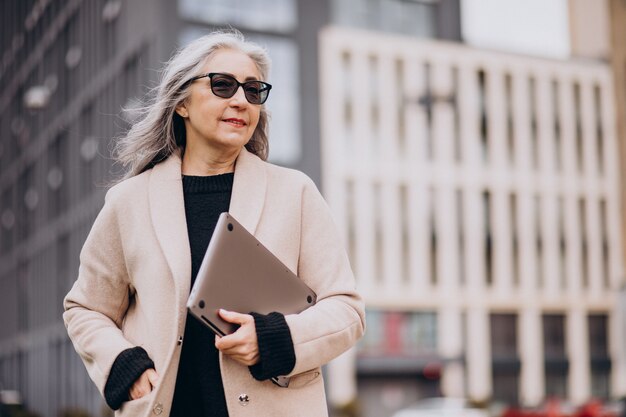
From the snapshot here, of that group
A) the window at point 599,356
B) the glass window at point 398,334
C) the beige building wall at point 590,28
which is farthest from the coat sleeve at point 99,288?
the beige building wall at point 590,28

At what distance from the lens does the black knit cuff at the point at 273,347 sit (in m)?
2.65

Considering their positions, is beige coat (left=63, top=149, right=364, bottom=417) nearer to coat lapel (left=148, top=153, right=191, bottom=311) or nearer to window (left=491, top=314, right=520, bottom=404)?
coat lapel (left=148, top=153, right=191, bottom=311)

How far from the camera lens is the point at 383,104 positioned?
166 feet

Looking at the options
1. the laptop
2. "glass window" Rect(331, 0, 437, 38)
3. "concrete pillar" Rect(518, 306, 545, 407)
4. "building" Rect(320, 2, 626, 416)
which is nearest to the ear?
the laptop

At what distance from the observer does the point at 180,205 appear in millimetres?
2941

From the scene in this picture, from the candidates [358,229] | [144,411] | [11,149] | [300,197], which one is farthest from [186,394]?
[11,149]

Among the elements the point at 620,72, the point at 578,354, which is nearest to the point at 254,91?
the point at 578,354

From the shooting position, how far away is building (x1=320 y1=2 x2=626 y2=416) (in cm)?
4934

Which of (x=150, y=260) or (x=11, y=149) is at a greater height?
(x=11, y=149)

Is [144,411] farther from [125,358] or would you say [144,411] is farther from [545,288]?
[545,288]

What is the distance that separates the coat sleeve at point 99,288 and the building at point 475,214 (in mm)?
45044

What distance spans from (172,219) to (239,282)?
336 mm

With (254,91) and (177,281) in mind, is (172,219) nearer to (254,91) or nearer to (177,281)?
(177,281)

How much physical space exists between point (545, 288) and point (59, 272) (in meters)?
24.0
